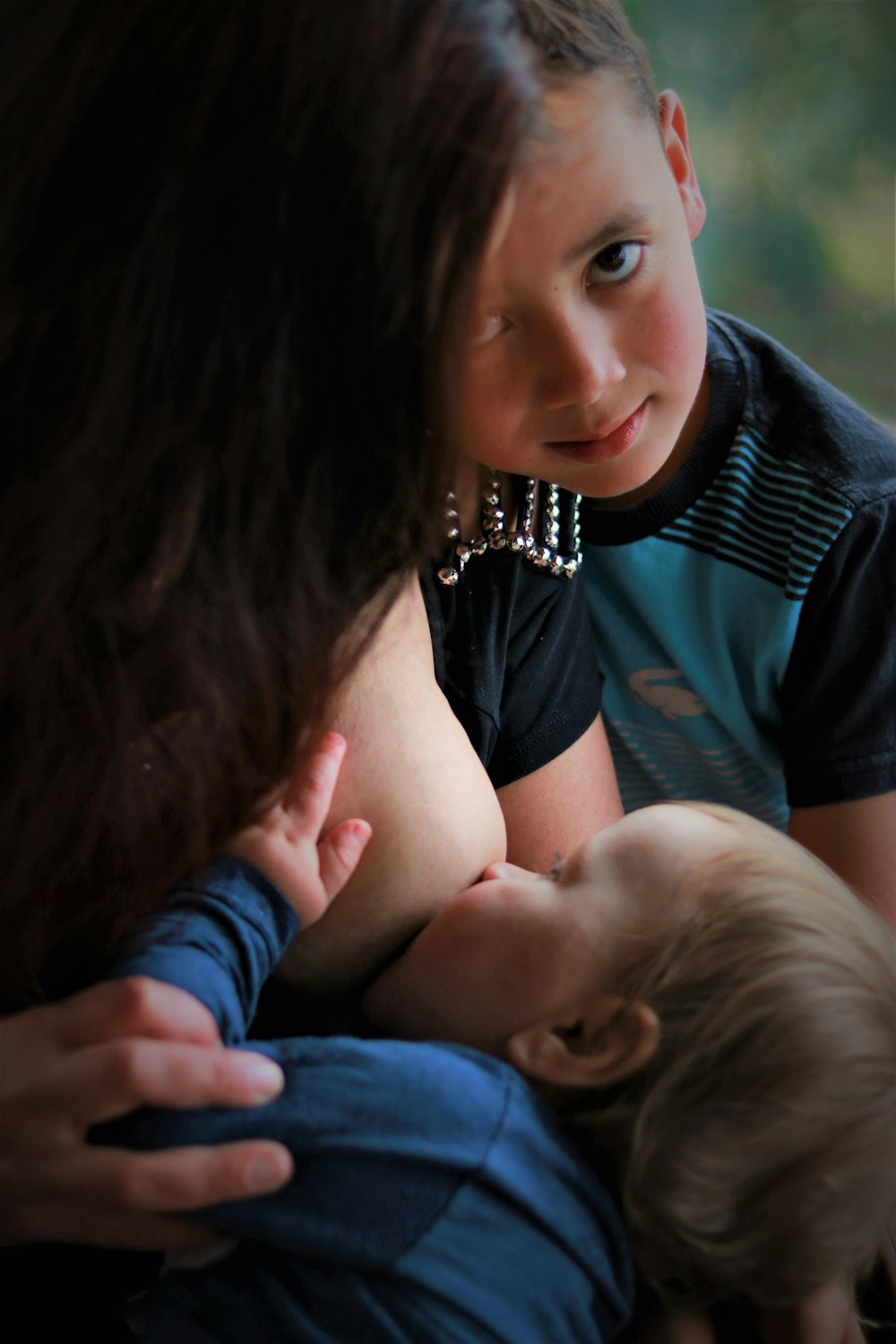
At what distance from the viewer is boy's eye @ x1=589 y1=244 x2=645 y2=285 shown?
79 centimetres

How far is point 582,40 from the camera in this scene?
0.74 meters

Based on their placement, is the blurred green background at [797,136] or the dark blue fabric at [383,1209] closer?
the dark blue fabric at [383,1209]

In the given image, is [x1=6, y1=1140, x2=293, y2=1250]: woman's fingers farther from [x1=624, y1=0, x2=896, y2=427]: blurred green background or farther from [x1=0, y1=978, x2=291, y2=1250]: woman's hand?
[x1=624, y1=0, x2=896, y2=427]: blurred green background

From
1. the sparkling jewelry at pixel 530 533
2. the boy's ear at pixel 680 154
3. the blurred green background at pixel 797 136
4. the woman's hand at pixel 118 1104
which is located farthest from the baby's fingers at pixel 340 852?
the blurred green background at pixel 797 136

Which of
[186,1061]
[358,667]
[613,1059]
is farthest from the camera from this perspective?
[358,667]

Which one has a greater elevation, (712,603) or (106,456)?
(106,456)

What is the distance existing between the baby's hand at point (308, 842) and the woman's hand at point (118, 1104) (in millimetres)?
112

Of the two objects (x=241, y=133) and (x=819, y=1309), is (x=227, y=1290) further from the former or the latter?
(x=241, y=133)

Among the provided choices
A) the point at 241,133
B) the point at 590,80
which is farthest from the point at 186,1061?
the point at 590,80

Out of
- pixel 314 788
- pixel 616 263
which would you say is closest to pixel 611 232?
pixel 616 263

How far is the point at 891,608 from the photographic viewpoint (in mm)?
1011

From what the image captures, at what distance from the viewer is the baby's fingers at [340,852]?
0.79 meters

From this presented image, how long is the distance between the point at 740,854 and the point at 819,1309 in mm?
288

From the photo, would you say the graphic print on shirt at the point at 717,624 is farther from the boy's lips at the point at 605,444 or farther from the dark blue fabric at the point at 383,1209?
the dark blue fabric at the point at 383,1209
